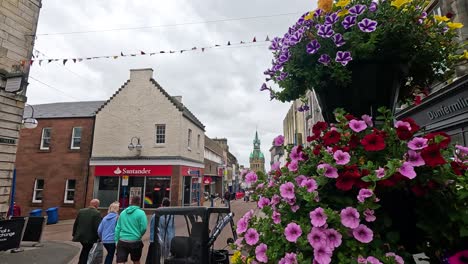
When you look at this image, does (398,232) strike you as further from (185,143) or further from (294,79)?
(185,143)

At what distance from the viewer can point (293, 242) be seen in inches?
51.8

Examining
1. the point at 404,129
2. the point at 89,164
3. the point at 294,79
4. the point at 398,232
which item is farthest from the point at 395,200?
the point at 89,164

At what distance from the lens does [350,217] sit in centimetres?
123

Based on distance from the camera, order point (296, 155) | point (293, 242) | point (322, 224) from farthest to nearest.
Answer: point (296, 155)
point (293, 242)
point (322, 224)

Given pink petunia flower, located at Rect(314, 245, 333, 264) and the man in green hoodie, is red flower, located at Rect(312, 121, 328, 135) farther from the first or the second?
the man in green hoodie

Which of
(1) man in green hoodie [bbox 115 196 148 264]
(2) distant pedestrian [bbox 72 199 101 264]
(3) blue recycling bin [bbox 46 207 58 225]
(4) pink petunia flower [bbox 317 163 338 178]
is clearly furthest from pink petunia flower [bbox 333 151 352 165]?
(3) blue recycling bin [bbox 46 207 58 225]

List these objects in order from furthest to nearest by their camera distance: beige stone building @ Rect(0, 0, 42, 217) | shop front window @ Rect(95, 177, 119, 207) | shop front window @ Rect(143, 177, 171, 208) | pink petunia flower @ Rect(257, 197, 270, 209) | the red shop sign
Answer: shop front window @ Rect(95, 177, 119, 207), the red shop sign, shop front window @ Rect(143, 177, 171, 208), beige stone building @ Rect(0, 0, 42, 217), pink petunia flower @ Rect(257, 197, 270, 209)

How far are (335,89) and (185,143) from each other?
1952 cm

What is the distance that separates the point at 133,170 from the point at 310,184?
20043mm

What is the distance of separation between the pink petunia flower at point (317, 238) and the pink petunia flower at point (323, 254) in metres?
0.01

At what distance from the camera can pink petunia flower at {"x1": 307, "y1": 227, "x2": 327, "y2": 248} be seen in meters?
1.21

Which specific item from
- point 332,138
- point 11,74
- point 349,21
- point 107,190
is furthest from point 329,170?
point 107,190

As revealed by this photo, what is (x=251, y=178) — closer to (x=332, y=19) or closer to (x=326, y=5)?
(x=332, y=19)

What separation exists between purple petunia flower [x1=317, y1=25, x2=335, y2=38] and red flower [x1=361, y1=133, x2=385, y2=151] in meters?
0.76
